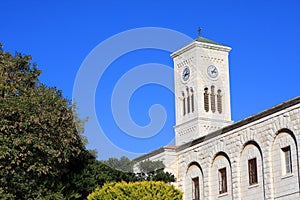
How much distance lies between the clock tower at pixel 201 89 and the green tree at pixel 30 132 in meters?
37.2

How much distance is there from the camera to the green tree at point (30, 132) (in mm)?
32938

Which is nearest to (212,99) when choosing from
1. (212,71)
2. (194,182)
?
(212,71)

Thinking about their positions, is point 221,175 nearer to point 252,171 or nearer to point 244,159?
point 244,159

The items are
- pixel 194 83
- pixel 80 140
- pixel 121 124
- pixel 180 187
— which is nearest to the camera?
pixel 121 124

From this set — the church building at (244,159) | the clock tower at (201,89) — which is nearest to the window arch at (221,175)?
the church building at (244,159)

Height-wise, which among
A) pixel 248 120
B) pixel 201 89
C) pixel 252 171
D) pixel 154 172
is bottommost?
pixel 252 171

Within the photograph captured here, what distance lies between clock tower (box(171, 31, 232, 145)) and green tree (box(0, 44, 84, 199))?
122ft

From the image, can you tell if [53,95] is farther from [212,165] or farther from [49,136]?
[212,165]

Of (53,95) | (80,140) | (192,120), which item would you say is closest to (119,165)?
(80,140)

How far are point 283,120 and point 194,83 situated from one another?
4062cm

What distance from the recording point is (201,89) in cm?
7425

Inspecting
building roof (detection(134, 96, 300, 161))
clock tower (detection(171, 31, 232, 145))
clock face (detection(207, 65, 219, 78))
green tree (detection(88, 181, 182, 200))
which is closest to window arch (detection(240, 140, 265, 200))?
building roof (detection(134, 96, 300, 161))

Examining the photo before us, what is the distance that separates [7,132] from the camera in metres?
32.8

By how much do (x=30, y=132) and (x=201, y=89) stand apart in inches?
1661
